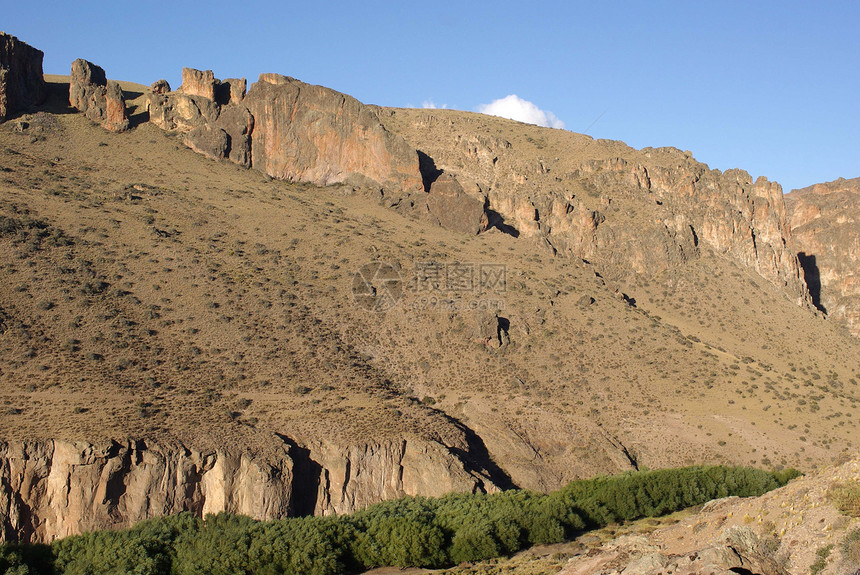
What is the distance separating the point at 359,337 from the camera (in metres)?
57.1

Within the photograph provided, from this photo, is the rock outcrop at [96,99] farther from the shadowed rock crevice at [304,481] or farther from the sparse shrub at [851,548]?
the sparse shrub at [851,548]

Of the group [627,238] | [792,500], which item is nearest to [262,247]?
[627,238]

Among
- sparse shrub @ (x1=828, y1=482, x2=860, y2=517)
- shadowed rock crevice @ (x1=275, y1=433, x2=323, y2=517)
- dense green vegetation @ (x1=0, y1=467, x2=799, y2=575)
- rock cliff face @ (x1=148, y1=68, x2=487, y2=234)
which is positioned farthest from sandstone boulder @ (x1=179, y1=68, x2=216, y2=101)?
sparse shrub @ (x1=828, y1=482, x2=860, y2=517)

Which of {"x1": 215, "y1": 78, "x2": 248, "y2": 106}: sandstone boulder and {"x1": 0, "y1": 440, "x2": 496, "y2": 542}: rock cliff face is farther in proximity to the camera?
{"x1": 215, "y1": 78, "x2": 248, "y2": 106}: sandstone boulder

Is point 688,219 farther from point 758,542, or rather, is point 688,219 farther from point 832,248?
point 758,542

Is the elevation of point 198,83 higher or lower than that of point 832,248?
higher

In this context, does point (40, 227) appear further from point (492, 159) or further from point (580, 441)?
point (492, 159)

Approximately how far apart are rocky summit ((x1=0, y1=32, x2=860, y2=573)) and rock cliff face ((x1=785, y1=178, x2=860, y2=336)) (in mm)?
585

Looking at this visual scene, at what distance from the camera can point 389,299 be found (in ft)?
203

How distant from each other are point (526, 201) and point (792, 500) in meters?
59.7

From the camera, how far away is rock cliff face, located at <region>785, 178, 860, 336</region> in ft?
312

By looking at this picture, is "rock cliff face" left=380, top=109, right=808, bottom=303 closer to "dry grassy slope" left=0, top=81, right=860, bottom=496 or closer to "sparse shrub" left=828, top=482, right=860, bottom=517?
"dry grassy slope" left=0, top=81, right=860, bottom=496

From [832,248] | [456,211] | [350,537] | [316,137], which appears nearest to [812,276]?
[832,248]

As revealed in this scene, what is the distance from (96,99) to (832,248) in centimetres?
9071
